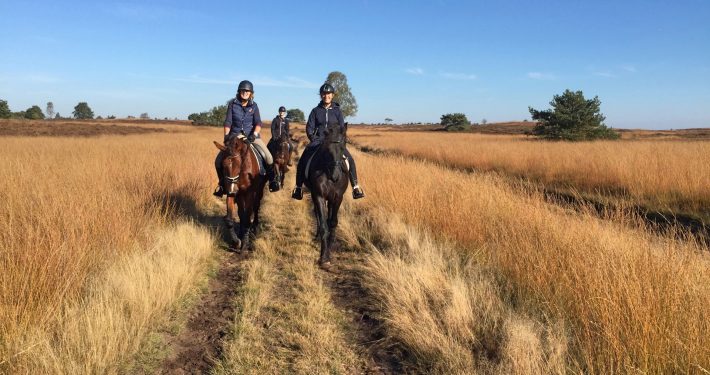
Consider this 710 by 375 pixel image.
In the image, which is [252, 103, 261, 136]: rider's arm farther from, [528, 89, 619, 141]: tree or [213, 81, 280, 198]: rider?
[528, 89, 619, 141]: tree

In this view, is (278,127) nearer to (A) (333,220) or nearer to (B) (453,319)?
(A) (333,220)

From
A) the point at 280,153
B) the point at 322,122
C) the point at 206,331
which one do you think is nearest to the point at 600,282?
the point at 206,331

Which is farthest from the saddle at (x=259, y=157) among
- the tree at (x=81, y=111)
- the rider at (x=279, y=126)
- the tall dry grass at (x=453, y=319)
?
the tree at (x=81, y=111)

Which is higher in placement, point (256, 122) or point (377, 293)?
point (256, 122)

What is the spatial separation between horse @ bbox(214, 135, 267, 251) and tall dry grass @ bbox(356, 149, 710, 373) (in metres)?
3.31

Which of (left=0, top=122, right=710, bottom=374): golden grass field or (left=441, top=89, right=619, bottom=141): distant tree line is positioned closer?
(left=0, top=122, right=710, bottom=374): golden grass field

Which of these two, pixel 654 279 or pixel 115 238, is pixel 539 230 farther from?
pixel 115 238

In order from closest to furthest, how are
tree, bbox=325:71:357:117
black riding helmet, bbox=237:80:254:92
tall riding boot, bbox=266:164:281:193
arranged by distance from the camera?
1. black riding helmet, bbox=237:80:254:92
2. tall riding boot, bbox=266:164:281:193
3. tree, bbox=325:71:357:117

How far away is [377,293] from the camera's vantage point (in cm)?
429

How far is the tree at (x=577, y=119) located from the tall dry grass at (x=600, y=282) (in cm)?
2895

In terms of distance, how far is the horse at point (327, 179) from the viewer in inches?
219

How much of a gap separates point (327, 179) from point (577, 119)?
105 feet

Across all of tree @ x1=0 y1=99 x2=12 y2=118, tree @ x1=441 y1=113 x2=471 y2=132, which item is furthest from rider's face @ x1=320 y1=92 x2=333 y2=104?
tree @ x1=0 y1=99 x2=12 y2=118

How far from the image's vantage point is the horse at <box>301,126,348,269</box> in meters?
5.56
